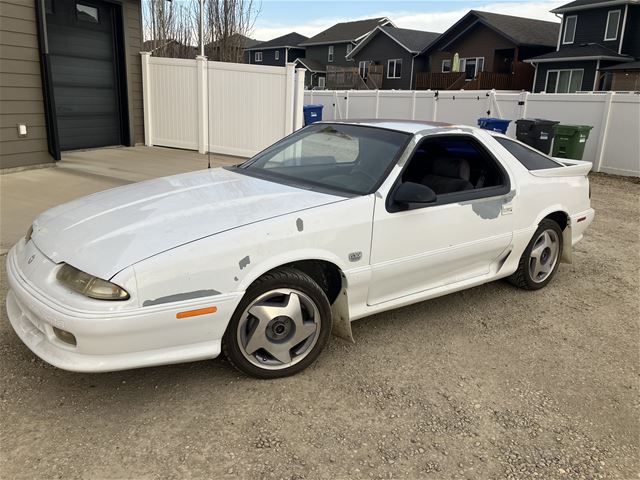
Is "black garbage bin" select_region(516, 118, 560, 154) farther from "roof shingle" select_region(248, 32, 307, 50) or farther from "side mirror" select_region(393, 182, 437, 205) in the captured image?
"roof shingle" select_region(248, 32, 307, 50)

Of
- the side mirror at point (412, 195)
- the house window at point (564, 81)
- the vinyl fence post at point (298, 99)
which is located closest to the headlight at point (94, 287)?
the side mirror at point (412, 195)

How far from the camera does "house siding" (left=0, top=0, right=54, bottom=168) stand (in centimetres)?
866

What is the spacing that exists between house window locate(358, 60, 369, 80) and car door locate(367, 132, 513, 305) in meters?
43.6

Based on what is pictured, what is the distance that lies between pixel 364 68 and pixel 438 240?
45505 mm

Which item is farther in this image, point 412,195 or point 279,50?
point 279,50

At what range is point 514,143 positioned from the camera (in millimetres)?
4652

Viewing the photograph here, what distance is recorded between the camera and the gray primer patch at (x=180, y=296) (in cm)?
263

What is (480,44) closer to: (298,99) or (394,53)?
(394,53)

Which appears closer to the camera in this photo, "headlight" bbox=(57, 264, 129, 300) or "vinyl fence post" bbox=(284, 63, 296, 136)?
"headlight" bbox=(57, 264, 129, 300)

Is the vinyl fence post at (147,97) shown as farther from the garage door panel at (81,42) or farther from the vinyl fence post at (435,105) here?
the vinyl fence post at (435,105)

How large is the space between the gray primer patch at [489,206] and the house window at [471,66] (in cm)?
3503

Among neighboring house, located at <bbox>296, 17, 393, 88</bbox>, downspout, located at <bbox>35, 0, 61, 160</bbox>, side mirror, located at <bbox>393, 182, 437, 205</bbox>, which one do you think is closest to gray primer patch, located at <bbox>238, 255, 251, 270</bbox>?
Answer: side mirror, located at <bbox>393, 182, 437, 205</bbox>

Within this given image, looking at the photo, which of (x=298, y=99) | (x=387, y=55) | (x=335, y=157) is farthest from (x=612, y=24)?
(x=335, y=157)

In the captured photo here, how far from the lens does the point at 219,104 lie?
40.9 feet
